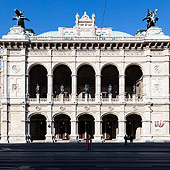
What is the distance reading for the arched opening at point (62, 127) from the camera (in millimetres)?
47312

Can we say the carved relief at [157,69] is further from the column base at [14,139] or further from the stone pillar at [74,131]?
the column base at [14,139]

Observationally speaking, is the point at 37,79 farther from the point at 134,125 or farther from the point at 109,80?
the point at 134,125

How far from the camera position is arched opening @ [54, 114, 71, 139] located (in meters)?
47.3

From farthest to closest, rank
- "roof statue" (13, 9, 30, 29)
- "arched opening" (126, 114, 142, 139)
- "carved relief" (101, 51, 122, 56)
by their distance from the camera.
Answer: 1. "arched opening" (126, 114, 142, 139)
2. "roof statue" (13, 9, 30, 29)
3. "carved relief" (101, 51, 122, 56)

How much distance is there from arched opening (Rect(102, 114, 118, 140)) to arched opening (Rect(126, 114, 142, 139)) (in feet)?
6.80

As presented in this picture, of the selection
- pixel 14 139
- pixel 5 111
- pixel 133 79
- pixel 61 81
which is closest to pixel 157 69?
pixel 133 79

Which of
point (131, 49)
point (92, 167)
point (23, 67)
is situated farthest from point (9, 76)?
point (92, 167)

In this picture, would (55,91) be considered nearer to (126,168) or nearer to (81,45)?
(81,45)

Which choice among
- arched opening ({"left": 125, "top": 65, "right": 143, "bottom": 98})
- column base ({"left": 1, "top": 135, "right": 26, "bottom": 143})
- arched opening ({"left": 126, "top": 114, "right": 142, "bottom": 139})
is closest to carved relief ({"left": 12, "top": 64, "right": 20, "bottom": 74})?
column base ({"left": 1, "top": 135, "right": 26, "bottom": 143})

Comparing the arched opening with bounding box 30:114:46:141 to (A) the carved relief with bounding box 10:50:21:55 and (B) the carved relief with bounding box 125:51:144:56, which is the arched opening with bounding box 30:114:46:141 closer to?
(A) the carved relief with bounding box 10:50:21:55

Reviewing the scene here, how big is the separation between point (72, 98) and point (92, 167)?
2597cm

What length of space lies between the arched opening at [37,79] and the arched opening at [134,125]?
587 inches

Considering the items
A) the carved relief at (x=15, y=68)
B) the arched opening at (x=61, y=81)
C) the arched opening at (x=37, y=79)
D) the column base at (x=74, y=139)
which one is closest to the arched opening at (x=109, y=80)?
the arched opening at (x=61, y=81)

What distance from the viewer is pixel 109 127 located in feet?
157
